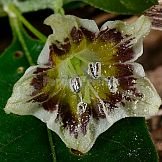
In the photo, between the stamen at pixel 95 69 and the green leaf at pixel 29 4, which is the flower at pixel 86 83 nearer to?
the stamen at pixel 95 69

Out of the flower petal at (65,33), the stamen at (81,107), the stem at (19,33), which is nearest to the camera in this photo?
the flower petal at (65,33)

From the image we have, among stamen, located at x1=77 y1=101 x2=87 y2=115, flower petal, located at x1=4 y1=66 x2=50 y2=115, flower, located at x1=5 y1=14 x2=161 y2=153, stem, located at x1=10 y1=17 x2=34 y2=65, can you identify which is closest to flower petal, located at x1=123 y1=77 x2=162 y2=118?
flower, located at x1=5 y1=14 x2=161 y2=153

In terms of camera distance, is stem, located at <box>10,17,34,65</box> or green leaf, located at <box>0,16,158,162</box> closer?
green leaf, located at <box>0,16,158,162</box>

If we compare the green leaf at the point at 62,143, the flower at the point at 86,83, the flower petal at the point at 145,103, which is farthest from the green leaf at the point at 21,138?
the flower petal at the point at 145,103

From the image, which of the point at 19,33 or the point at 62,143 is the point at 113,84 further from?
the point at 19,33

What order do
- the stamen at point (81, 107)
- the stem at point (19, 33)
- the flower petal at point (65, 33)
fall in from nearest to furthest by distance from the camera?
the flower petal at point (65, 33) → the stamen at point (81, 107) → the stem at point (19, 33)

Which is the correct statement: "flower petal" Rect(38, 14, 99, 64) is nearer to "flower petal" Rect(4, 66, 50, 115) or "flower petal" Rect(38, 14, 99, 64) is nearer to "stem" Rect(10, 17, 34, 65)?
"flower petal" Rect(4, 66, 50, 115)

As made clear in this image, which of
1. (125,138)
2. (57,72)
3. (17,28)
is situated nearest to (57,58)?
(57,72)

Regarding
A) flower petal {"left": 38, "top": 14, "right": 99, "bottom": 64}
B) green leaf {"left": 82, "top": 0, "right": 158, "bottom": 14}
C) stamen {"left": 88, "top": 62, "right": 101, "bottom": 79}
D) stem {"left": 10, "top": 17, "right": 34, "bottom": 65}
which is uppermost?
flower petal {"left": 38, "top": 14, "right": 99, "bottom": 64}

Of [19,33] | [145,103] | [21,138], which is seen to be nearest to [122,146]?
[145,103]
